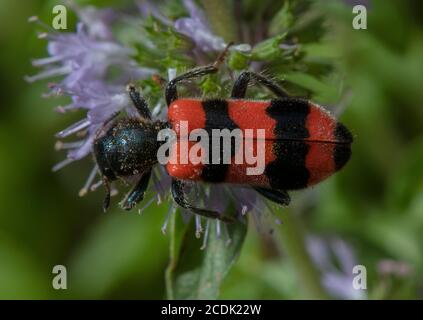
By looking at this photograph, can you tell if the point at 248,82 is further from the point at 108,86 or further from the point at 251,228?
the point at 251,228

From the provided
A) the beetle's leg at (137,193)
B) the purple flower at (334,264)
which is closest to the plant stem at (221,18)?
the beetle's leg at (137,193)

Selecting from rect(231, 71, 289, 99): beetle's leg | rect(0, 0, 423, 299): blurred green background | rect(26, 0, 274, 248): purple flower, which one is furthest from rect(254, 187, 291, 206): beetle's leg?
rect(0, 0, 423, 299): blurred green background

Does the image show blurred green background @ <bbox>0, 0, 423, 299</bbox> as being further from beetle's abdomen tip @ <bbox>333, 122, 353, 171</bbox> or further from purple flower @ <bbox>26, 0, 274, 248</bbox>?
beetle's abdomen tip @ <bbox>333, 122, 353, 171</bbox>

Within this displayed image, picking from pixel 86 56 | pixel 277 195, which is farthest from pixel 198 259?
pixel 86 56

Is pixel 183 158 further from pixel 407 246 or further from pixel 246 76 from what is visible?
pixel 407 246

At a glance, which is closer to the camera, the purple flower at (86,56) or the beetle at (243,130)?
the beetle at (243,130)

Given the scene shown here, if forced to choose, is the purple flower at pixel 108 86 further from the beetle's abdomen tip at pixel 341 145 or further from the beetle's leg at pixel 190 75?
the beetle's abdomen tip at pixel 341 145

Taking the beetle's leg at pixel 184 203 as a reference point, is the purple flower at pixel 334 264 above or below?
below

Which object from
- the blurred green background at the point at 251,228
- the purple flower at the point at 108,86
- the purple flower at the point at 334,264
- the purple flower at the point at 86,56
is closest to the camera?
the purple flower at the point at 108,86
